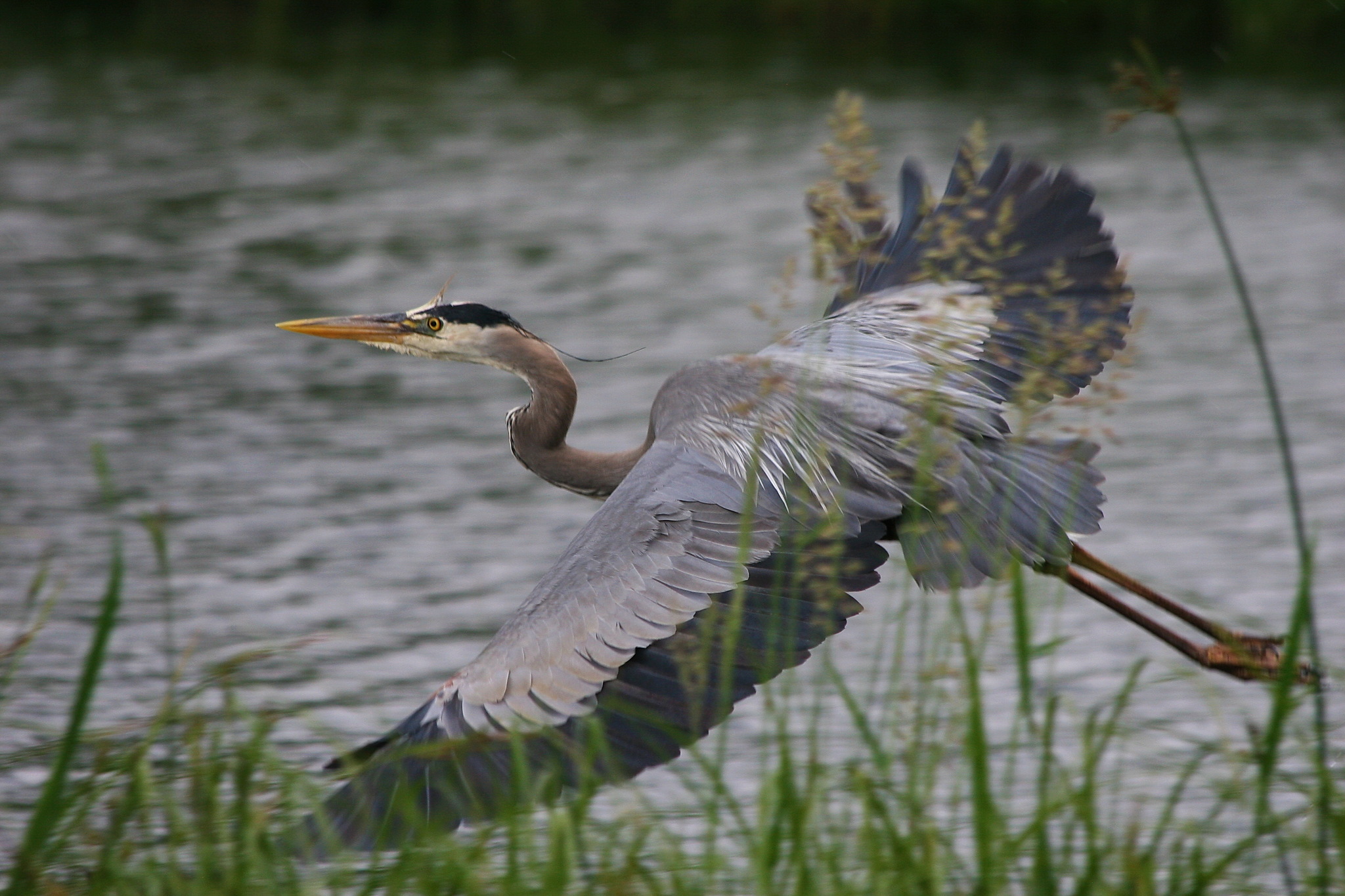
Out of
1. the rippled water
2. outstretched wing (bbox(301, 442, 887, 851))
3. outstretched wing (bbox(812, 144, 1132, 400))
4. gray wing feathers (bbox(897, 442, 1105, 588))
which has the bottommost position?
the rippled water

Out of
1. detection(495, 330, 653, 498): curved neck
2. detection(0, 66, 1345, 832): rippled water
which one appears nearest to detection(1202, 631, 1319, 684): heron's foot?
detection(0, 66, 1345, 832): rippled water

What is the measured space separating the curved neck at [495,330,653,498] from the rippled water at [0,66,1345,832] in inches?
31.4

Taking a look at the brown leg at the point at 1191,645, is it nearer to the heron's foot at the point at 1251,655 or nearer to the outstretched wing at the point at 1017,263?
the heron's foot at the point at 1251,655

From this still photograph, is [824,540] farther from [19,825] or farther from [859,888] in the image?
[19,825]

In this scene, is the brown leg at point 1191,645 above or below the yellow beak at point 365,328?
below

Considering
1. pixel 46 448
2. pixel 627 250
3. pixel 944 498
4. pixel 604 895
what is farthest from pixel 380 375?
pixel 604 895

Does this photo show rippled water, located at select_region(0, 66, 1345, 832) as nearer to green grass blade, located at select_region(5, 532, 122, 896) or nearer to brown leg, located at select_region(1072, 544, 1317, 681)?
brown leg, located at select_region(1072, 544, 1317, 681)

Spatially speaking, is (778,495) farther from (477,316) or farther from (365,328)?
(365,328)

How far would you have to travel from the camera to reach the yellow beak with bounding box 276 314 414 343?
550cm

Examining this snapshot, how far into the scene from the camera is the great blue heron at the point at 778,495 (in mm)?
3500

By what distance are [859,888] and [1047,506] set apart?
4.67ft

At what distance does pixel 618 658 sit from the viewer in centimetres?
379

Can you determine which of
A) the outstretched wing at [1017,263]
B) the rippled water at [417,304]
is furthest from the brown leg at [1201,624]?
the outstretched wing at [1017,263]

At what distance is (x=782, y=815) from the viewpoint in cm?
310
